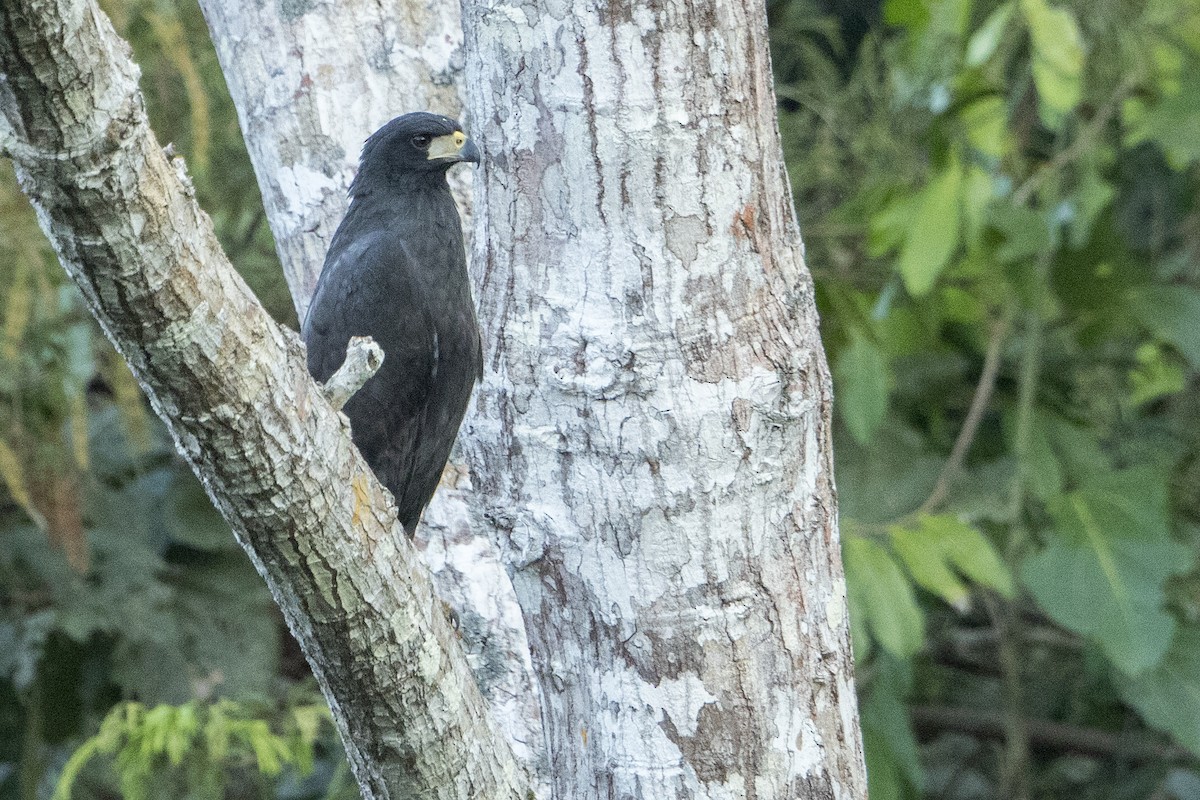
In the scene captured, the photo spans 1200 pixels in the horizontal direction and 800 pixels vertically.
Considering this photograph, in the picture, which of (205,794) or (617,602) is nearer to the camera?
(617,602)

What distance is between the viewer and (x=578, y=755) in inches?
67.2

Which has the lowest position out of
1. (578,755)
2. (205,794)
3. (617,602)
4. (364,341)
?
(205,794)

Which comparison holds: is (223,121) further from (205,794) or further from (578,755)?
(578,755)

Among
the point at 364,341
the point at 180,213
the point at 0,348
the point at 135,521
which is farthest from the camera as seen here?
the point at 135,521

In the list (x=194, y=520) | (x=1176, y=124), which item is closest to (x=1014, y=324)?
(x=1176, y=124)

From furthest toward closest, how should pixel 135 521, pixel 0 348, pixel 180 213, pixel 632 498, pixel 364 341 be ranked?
pixel 135 521
pixel 0 348
pixel 632 498
pixel 364 341
pixel 180 213

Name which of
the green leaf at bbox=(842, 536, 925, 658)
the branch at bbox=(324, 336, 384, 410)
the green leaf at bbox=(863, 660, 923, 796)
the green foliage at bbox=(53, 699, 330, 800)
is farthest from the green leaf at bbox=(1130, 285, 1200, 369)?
the branch at bbox=(324, 336, 384, 410)

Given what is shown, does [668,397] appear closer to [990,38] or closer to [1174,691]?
[990,38]

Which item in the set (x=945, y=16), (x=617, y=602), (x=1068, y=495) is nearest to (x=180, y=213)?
(x=617, y=602)

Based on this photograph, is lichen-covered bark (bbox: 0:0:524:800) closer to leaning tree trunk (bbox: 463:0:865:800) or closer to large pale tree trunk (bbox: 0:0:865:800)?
large pale tree trunk (bbox: 0:0:865:800)

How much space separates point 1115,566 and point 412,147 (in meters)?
2.22

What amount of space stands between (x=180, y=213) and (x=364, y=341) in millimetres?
270

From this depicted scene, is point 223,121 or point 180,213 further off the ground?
point 223,121

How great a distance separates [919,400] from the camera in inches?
156
